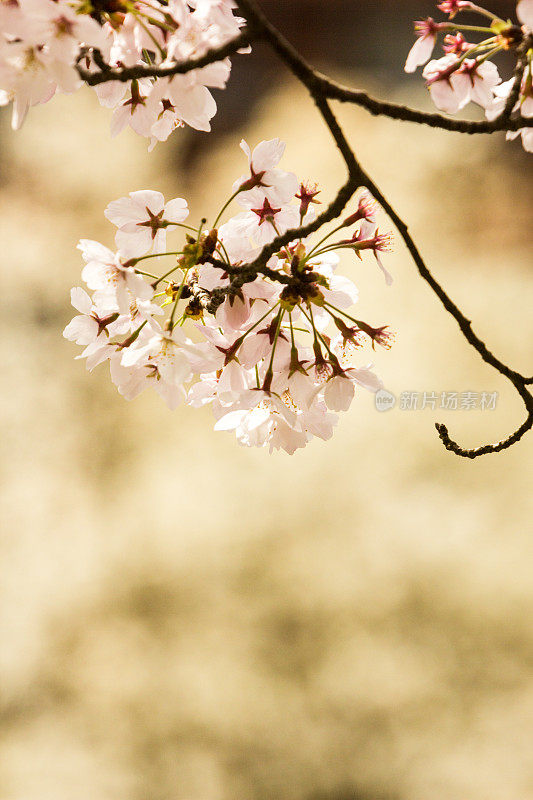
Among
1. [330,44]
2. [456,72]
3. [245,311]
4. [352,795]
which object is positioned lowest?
[352,795]

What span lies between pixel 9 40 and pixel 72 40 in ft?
0.20

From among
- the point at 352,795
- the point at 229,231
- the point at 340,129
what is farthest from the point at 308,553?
the point at 340,129

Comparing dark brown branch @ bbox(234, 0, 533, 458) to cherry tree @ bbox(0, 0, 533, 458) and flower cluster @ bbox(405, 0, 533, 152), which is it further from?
flower cluster @ bbox(405, 0, 533, 152)

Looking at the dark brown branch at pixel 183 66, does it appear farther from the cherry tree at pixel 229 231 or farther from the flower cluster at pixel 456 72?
the flower cluster at pixel 456 72

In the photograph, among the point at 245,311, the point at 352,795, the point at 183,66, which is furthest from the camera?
the point at 352,795

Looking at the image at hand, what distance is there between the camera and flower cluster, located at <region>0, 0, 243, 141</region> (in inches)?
16.9

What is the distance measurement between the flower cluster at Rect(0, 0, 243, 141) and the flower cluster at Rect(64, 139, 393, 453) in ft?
0.25

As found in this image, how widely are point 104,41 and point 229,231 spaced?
0.65ft

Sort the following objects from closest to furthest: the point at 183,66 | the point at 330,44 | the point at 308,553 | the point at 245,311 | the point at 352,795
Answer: the point at 183,66 < the point at 245,311 < the point at 352,795 < the point at 308,553 < the point at 330,44

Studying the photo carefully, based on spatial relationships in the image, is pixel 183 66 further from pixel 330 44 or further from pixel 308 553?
pixel 330 44

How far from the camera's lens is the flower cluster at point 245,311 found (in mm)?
554

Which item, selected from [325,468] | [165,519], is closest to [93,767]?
[165,519]

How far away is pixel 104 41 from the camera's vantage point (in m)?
0.43

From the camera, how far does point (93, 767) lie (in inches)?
92.4
